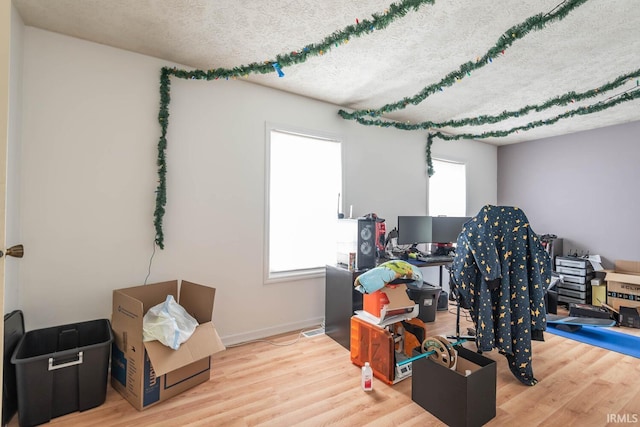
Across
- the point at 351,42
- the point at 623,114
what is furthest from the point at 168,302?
the point at 623,114

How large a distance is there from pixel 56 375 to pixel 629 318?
538cm

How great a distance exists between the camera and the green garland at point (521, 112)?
285 centimetres

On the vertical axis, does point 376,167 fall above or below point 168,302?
above

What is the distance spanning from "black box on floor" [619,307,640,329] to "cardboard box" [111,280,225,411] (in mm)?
4412

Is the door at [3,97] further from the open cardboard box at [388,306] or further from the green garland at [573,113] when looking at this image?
the green garland at [573,113]

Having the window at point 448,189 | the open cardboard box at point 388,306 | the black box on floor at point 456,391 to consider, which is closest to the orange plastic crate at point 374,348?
the open cardboard box at point 388,306

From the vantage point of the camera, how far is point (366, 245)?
9.68ft

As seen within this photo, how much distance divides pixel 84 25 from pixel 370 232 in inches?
111

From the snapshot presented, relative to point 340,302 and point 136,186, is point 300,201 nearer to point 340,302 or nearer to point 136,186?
point 340,302

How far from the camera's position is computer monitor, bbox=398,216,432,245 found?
373 cm

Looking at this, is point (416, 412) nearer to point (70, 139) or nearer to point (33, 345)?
point (33, 345)

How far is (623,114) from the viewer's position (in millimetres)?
3812

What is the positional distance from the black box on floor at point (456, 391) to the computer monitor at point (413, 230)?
1.83m

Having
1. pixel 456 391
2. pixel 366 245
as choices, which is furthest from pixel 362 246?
pixel 456 391
